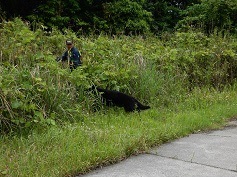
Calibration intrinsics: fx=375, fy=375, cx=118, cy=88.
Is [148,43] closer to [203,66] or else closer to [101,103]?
[203,66]

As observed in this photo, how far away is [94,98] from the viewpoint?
7.15 meters

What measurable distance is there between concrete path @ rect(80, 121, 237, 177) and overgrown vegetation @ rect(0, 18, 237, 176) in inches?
7.4

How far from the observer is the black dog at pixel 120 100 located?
7.03 m

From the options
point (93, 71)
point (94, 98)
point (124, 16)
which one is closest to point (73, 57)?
point (93, 71)

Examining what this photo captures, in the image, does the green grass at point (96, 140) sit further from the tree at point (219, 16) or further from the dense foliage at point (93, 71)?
the tree at point (219, 16)

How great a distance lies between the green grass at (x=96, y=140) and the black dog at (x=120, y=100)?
0.50ft

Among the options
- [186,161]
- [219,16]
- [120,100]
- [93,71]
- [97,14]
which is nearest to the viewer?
[186,161]

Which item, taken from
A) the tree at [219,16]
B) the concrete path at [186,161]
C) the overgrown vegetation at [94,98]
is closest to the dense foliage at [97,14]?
the tree at [219,16]

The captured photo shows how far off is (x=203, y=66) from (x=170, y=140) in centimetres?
492

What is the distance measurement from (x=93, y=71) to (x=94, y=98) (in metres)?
0.87

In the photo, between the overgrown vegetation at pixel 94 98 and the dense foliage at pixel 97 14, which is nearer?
the overgrown vegetation at pixel 94 98

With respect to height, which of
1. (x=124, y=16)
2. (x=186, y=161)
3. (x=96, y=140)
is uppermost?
(x=124, y=16)

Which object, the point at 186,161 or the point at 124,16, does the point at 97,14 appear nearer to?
the point at 124,16

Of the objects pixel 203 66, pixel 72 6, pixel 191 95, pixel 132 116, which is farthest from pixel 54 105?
pixel 72 6
